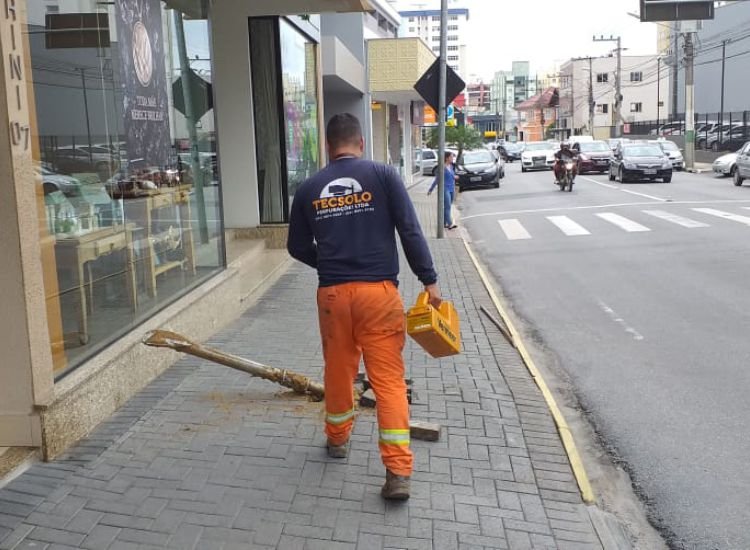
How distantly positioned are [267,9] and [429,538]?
31.1 ft

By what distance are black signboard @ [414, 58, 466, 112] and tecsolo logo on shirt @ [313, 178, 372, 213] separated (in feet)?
36.2

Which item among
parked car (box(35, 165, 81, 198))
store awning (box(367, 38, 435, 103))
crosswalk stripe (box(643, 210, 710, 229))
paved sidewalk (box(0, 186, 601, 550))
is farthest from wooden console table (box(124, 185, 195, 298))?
store awning (box(367, 38, 435, 103))

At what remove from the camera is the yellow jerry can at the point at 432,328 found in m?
4.04

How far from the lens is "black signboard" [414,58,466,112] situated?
577 inches

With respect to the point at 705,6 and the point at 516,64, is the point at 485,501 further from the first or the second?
the point at 516,64

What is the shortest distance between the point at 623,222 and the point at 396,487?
1425cm

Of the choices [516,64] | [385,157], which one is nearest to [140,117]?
[385,157]

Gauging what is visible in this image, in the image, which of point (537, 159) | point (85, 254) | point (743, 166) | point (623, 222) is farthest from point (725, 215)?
point (537, 159)

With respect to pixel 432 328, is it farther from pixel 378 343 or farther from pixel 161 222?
pixel 161 222

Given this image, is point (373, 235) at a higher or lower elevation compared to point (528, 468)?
higher

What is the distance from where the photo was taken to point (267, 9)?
37.3ft

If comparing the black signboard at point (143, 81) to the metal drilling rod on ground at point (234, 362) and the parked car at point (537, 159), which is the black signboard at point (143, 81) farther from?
the parked car at point (537, 159)

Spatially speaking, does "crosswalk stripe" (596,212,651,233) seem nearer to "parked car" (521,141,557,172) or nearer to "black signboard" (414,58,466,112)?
"black signboard" (414,58,466,112)

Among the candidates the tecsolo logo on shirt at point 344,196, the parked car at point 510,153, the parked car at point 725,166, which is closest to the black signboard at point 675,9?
the parked car at point 725,166
